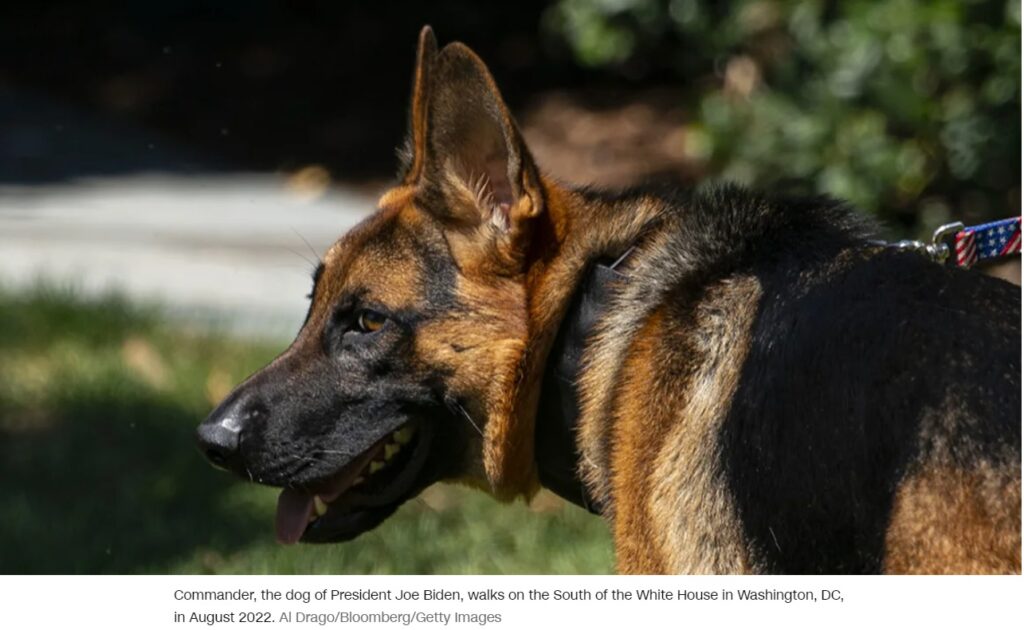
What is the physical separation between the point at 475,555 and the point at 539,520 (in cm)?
39

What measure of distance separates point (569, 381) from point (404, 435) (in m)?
0.45

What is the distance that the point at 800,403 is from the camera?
9.71 ft

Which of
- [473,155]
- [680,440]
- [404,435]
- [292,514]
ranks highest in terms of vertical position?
[473,155]

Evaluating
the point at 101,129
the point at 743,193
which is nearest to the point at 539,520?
the point at 743,193

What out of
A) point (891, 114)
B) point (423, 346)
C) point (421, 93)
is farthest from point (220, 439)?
point (891, 114)

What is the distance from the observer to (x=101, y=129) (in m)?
10.9

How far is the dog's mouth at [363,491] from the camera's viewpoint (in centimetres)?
367

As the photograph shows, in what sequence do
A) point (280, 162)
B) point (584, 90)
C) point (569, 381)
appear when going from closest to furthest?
point (569, 381) < point (280, 162) < point (584, 90)

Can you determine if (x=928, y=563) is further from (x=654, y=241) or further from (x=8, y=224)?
(x=8, y=224)

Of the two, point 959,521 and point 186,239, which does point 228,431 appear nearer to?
point 959,521

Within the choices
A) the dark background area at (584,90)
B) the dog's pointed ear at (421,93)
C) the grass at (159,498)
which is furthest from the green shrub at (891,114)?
the dog's pointed ear at (421,93)

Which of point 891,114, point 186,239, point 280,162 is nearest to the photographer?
point 891,114

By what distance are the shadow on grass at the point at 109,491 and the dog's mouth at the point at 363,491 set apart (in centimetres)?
137

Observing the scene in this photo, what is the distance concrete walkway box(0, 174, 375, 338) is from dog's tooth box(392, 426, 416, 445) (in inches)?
135
